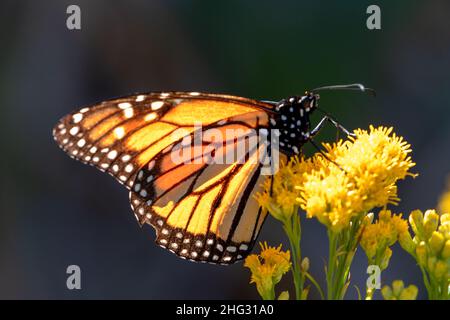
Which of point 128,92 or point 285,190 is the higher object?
point 128,92

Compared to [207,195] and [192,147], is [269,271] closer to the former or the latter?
[207,195]

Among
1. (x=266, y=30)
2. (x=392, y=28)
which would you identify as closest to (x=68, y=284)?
(x=266, y=30)

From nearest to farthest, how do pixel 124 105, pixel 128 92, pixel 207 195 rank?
pixel 124 105 < pixel 207 195 < pixel 128 92

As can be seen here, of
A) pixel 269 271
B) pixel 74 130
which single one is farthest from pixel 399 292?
pixel 74 130

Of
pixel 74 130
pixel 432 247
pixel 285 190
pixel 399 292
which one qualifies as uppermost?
pixel 74 130

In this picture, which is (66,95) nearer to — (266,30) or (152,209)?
(266,30)

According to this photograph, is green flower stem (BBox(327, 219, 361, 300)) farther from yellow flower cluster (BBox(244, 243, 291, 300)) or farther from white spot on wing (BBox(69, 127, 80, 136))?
white spot on wing (BBox(69, 127, 80, 136))

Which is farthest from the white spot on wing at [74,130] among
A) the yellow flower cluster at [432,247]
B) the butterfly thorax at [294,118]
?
the yellow flower cluster at [432,247]

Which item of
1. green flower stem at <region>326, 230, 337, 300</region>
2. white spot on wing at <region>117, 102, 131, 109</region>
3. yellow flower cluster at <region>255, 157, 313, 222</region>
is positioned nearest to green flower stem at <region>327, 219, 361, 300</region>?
green flower stem at <region>326, 230, 337, 300</region>
